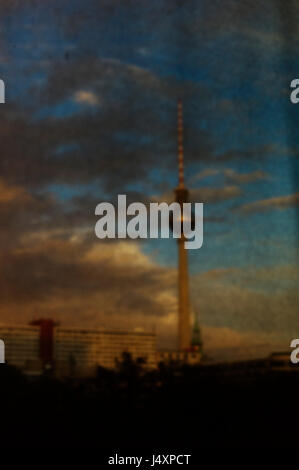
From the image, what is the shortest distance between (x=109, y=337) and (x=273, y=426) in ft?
50.4

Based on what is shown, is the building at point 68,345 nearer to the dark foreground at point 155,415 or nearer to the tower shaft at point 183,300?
the tower shaft at point 183,300

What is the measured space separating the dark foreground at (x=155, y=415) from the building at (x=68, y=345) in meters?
11.2

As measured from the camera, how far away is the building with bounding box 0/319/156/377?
20.9m

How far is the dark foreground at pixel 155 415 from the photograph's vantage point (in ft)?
22.6

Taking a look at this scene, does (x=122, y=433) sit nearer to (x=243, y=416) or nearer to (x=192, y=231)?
(x=243, y=416)

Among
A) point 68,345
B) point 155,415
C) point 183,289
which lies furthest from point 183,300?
point 155,415

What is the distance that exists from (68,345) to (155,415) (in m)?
13.9

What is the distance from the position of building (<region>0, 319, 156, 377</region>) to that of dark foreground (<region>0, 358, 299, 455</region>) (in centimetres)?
1124

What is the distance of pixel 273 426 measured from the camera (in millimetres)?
7145

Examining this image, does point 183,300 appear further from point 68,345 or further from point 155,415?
point 155,415

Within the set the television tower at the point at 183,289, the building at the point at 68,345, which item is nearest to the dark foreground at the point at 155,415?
the building at the point at 68,345
